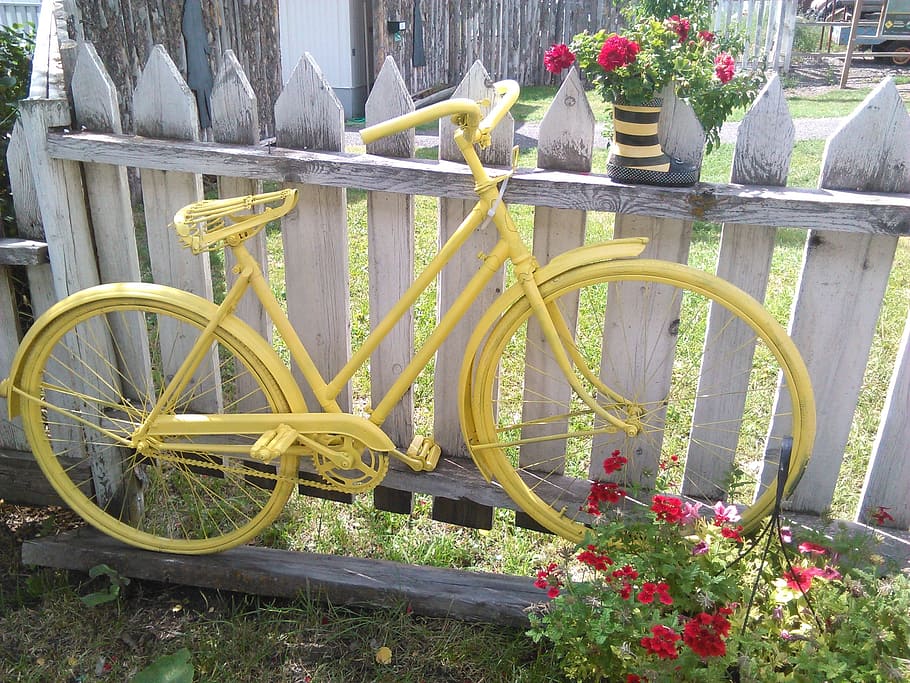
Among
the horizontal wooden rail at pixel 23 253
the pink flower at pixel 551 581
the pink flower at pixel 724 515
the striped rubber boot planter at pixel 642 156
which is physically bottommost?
the pink flower at pixel 551 581

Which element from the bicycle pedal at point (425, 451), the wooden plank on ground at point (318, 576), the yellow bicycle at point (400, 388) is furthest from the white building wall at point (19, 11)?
the bicycle pedal at point (425, 451)

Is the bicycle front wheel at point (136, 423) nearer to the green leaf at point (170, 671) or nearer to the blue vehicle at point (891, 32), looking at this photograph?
the green leaf at point (170, 671)

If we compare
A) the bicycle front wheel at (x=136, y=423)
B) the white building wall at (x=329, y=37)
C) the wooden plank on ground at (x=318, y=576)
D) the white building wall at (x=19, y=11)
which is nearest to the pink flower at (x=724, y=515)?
the wooden plank on ground at (x=318, y=576)

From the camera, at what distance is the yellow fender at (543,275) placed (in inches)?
82.0

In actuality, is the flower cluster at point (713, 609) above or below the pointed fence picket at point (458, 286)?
below

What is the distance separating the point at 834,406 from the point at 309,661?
1.74 metres

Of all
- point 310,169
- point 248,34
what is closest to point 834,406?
point 310,169

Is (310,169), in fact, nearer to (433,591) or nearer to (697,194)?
(697,194)

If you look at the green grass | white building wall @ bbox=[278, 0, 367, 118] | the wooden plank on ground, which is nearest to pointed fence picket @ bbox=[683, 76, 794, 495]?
the wooden plank on ground

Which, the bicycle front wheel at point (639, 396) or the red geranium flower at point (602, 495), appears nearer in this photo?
the bicycle front wheel at point (639, 396)

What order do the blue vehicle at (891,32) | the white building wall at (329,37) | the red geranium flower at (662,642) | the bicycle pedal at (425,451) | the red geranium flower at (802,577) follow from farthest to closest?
the blue vehicle at (891,32), the white building wall at (329,37), the bicycle pedal at (425,451), the red geranium flower at (802,577), the red geranium flower at (662,642)

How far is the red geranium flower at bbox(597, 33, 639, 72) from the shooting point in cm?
198

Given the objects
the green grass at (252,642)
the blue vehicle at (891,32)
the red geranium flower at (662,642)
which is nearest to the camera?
the red geranium flower at (662,642)

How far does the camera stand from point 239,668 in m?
2.41
